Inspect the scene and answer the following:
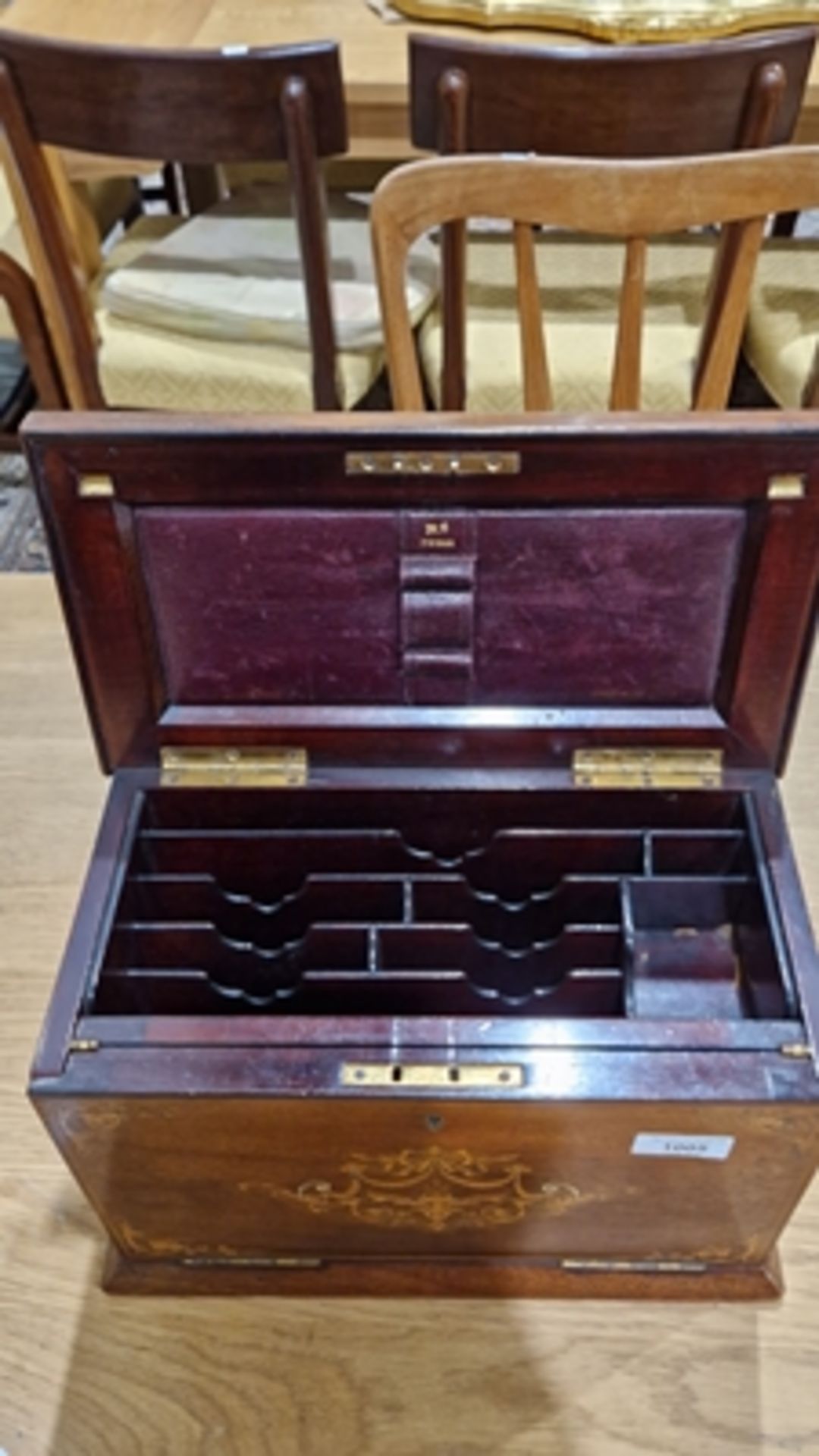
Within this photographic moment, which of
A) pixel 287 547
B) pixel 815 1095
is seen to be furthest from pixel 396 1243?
pixel 287 547

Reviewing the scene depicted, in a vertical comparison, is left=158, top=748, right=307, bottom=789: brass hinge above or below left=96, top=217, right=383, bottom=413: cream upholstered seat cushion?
above

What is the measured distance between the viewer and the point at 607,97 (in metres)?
1.15

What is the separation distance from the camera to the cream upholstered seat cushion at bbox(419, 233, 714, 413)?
1.46m

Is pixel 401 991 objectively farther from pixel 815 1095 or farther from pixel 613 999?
pixel 815 1095

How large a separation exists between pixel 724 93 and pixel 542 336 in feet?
0.94

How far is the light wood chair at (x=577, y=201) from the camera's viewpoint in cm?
99

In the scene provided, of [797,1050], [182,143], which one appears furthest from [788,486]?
[182,143]

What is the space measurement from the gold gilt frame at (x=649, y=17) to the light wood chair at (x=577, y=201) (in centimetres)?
41

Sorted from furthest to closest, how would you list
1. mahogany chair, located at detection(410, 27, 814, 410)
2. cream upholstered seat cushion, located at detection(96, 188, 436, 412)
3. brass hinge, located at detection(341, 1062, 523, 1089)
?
cream upholstered seat cushion, located at detection(96, 188, 436, 412), mahogany chair, located at detection(410, 27, 814, 410), brass hinge, located at detection(341, 1062, 523, 1089)

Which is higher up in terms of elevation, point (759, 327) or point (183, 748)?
point (183, 748)

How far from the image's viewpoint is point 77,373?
1548 millimetres

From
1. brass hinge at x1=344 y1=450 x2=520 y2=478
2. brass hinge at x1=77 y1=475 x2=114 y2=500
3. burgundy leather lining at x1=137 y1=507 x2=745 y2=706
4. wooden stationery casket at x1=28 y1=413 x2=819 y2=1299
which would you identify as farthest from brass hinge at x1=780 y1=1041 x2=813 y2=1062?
brass hinge at x1=77 y1=475 x2=114 y2=500

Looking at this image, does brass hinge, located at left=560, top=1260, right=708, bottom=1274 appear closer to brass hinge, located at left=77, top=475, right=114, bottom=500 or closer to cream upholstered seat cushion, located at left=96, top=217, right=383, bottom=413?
brass hinge, located at left=77, top=475, right=114, bottom=500

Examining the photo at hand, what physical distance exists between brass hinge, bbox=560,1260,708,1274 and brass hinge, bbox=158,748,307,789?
0.36 meters
